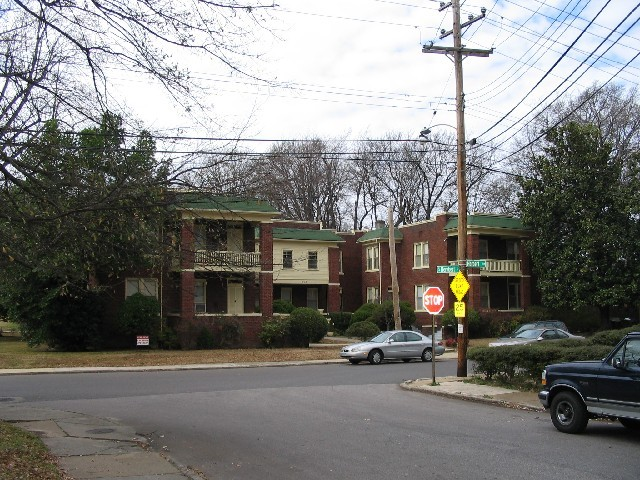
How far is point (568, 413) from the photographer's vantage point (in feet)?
37.6

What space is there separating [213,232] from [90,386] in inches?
451

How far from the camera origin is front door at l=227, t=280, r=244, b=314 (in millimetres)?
39562

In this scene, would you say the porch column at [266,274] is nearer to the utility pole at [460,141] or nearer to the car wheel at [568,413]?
the utility pole at [460,141]

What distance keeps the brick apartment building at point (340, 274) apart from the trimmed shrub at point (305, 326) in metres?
1.46

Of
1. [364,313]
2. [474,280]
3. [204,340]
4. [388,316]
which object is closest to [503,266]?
[474,280]

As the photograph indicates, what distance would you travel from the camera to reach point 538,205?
4116 centimetres

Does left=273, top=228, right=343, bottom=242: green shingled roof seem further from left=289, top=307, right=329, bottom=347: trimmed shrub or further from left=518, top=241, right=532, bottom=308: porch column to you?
left=518, top=241, right=532, bottom=308: porch column

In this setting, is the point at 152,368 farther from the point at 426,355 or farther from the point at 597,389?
the point at 597,389

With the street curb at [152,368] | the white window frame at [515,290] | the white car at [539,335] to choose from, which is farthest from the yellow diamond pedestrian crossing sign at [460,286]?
the white window frame at [515,290]

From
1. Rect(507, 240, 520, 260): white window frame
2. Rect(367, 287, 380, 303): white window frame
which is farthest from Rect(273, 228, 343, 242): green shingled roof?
Rect(507, 240, 520, 260): white window frame

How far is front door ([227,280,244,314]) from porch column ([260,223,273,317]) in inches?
105

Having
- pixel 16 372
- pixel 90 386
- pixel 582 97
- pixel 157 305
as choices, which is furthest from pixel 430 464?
pixel 582 97

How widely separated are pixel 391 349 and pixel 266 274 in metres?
10.5

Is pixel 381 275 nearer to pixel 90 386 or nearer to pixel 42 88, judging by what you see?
pixel 90 386
